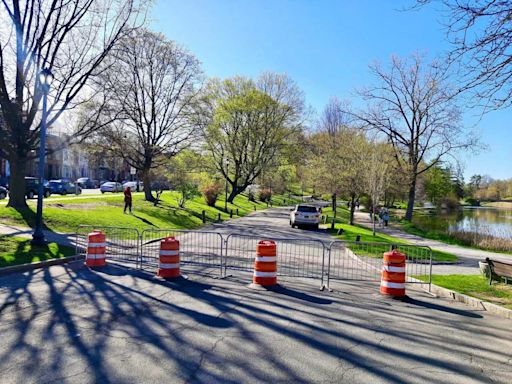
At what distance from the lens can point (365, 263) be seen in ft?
43.7

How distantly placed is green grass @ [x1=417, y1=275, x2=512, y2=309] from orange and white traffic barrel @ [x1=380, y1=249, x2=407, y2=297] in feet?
5.60

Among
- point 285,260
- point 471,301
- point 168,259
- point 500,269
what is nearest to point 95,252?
point 168,259

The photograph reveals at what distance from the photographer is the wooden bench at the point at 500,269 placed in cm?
1010

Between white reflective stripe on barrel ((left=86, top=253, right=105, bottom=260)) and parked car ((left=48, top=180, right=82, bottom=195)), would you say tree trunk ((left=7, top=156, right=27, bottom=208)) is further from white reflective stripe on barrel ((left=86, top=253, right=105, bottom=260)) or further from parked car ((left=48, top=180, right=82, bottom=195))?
parked car ((left=48, top=180, right=82, bottom=195))

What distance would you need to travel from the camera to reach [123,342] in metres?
5.43

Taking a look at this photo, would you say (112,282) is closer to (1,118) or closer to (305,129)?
(1,118)

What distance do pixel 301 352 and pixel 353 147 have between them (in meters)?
28.9

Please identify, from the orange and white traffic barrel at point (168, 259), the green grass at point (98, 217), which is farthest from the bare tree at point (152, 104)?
the orange and white traffic barrel at point (168, 259)

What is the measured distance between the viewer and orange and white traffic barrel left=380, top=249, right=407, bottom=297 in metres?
8.80

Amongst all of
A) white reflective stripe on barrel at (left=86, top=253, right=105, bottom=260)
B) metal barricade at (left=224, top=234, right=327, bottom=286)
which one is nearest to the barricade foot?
metal barricade at (left=224, top=234, right=327, bottom=286)

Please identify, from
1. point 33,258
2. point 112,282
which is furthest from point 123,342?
point 33,258

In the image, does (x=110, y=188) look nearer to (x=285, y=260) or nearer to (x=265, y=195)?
(x=265, y=195)

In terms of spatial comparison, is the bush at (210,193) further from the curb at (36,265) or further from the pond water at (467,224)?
the curb at (36,265)

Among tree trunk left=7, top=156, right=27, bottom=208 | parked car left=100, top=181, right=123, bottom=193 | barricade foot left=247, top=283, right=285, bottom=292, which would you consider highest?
tree trunk left=7, top=156, right=27, bottom=208
